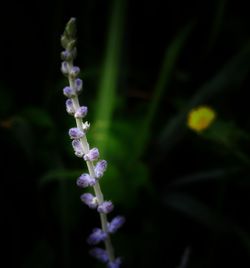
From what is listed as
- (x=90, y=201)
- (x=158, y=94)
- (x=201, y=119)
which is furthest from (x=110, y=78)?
(x=90, y=201)

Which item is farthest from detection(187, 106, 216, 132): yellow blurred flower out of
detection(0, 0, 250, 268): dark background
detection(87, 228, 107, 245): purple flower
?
detection(87, 228, 107, 245): purple flower

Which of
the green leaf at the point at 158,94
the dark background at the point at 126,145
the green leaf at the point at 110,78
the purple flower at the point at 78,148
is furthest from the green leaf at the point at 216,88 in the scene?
the purple flower at the point at 78,148

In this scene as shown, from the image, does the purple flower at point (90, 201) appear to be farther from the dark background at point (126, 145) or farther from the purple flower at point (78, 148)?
the dark background at point (126, 145)

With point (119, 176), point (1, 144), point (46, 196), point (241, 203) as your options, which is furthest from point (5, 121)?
point (241, 203)

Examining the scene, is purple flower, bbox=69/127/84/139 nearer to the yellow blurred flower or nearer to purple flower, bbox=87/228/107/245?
purple flower, bbox=87/228/107/245

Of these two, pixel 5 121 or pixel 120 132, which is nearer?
pixel 5 121

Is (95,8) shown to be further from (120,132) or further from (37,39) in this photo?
(120,132)
